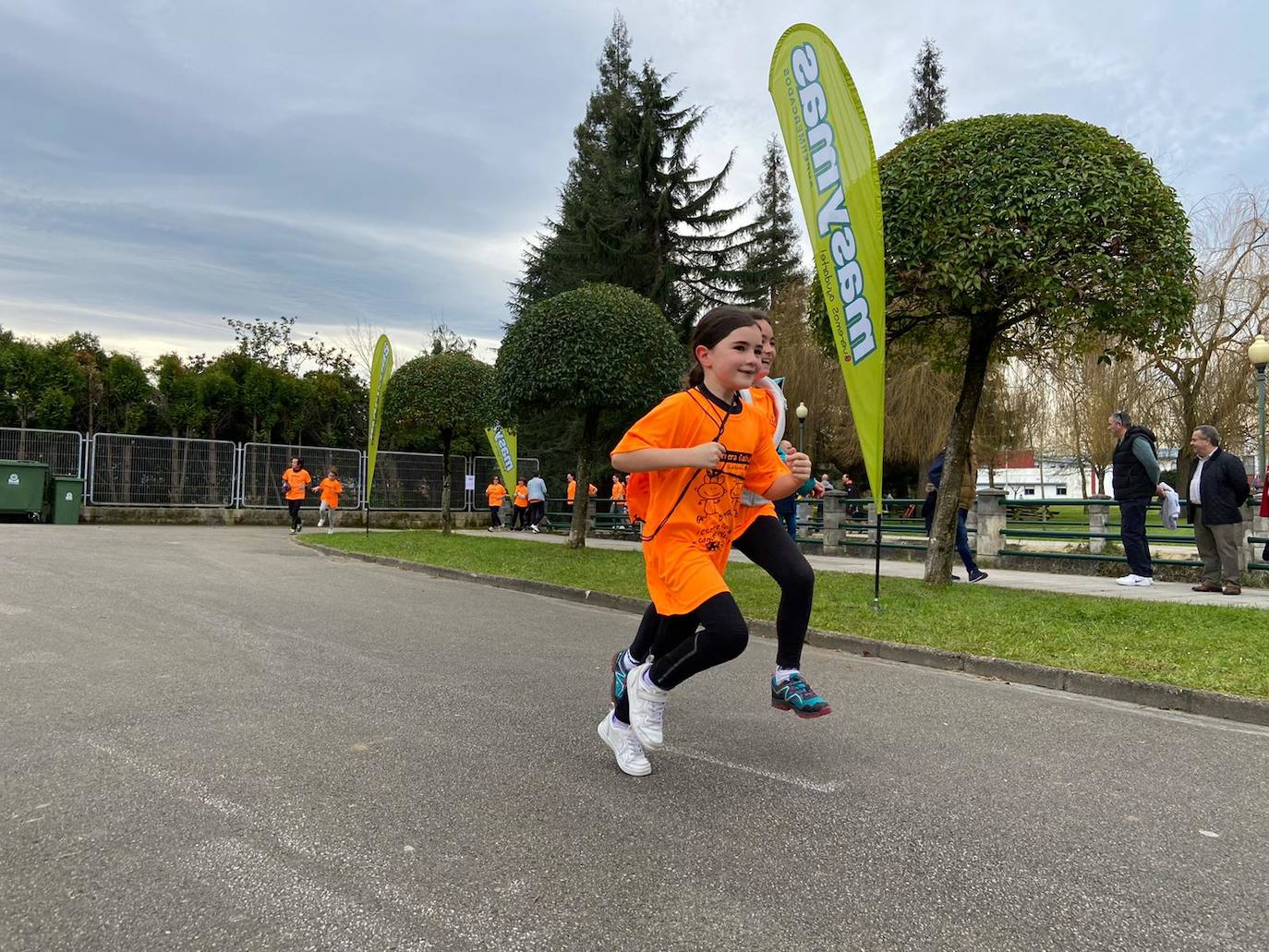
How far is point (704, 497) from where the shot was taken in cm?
351

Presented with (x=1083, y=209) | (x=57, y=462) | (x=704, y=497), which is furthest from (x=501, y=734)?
(x=57, y=462)

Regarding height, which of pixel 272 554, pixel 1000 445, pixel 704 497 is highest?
pixel 1000 445

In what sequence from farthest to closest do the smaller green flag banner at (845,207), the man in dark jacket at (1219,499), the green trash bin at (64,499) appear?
the green trash bin at (64,499) → the man in dark jacket at (1219,499) → the smaller green flag banner at (845,207)

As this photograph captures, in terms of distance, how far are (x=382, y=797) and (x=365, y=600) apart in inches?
239

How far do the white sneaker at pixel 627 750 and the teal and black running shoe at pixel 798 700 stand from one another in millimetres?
610

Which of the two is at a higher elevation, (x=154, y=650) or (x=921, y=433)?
(x=921, y=433)

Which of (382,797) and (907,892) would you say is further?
(382,797)

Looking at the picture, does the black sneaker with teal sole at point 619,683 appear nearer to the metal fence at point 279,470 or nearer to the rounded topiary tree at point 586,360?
the rounded topiary tree at point 586,360

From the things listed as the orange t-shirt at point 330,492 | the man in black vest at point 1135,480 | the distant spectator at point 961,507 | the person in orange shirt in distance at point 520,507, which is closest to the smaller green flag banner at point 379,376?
the orange t-shirt at point 330,492

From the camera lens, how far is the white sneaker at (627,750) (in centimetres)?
352

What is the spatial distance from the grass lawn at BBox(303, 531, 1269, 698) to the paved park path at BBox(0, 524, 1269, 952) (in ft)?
2.16

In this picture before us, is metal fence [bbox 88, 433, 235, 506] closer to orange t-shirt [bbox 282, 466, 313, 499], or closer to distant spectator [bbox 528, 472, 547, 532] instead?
orange t-shirt [bbox 282, 466, 313, 499]

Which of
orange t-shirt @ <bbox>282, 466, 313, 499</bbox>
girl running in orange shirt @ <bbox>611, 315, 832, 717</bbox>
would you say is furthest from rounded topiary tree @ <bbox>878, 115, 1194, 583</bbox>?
orange t-shirt @ <bbox>282, 466, 313, 499</bbox>

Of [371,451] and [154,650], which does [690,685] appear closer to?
[154,650]
